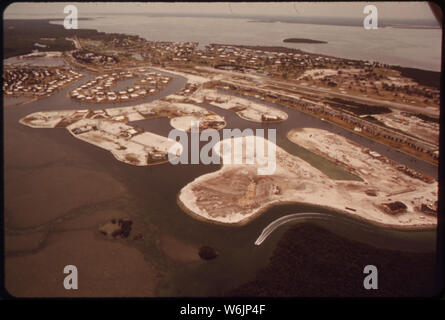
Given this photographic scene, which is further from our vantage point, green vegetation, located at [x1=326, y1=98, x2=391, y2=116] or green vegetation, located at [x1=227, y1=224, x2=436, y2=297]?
green vegetation, located at [x1=326, y1=98, x2=391, y2=116]

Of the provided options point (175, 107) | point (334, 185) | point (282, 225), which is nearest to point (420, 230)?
point (334, 185)

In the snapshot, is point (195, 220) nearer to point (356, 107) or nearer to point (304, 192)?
point (304, 192)

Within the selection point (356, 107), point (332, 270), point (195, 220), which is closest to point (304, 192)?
point (332, 270)

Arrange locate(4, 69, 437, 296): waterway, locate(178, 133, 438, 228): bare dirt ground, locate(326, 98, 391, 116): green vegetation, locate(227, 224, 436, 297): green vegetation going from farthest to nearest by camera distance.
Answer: locate(326, 98, 391, 116): green vegetation < locate(178, 133, 438, 228): bare dirt ground < locate(4, 69, 437, 296): waterway < locate(227, 224, 436, 297): green vegetation

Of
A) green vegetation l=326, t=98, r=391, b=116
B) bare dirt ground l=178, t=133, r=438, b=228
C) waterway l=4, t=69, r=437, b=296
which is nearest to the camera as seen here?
waterway l=4, t=69, r=437, b=296

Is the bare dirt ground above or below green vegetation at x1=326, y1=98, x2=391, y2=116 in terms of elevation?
below

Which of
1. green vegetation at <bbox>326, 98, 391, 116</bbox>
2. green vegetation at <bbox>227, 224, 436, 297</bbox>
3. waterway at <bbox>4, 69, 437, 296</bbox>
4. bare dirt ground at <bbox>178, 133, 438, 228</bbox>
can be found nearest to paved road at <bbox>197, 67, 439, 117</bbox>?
green vegetation at <bbox>326, 98, 391, 116</bbox>

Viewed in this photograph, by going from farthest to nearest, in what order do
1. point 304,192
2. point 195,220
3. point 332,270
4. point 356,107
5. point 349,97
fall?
point 349,97, point 356,107, point 304,192, point 195,220, point 332,270

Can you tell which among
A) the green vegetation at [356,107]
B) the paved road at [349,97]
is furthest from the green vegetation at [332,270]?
the paved road at [349,97]

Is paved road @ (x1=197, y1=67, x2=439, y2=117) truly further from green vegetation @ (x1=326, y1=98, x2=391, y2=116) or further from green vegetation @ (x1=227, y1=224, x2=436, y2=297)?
green vegetation @ (x1=227, y1=224, x2=436, y2=297)

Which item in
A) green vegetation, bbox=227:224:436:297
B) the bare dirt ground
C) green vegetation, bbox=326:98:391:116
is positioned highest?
green vegetation, bbox=326:98:391:116

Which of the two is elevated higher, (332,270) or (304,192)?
(304,192)
